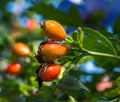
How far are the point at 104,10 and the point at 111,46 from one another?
16.1 inches

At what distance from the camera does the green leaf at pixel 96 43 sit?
929 mm

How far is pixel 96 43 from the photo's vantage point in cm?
99

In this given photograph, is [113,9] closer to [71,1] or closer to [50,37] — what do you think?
[71,1]

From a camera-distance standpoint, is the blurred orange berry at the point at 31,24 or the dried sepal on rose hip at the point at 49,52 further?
the blurred orange berry at the point at 31,24

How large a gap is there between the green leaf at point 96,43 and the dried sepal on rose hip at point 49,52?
0.07 meters

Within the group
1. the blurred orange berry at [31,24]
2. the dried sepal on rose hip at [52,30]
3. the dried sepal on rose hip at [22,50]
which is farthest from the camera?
the blurred orange berry at [31,24]

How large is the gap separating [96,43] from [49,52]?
0.43 feet

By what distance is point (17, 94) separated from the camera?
4.73 ft

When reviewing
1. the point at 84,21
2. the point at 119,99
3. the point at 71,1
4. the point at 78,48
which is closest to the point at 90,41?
the point at 78,48

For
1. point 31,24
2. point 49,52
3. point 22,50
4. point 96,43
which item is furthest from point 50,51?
point 31,24

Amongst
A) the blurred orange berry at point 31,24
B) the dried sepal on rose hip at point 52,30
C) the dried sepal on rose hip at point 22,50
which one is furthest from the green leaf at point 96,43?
the blurred orange berry at point 31,24

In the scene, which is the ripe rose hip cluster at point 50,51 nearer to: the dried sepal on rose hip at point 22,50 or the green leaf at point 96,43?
the green leaf at point 96,43

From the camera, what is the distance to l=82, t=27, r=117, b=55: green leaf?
93 cm

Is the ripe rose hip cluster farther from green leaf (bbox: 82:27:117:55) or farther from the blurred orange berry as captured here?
the blurred orange berry
